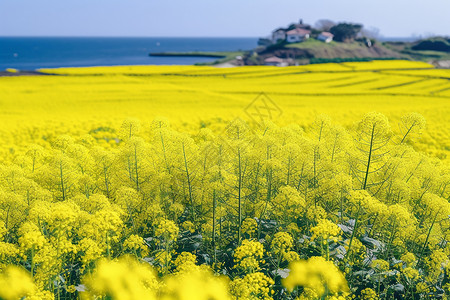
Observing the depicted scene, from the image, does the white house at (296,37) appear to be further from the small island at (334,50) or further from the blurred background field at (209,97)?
the blurred background field at (209,97)

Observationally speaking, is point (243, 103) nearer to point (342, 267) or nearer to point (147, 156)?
point (147, 156)

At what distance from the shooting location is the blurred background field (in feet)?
68.2

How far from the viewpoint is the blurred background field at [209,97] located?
68.2ft

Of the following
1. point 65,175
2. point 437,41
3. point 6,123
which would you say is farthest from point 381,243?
point 437,41

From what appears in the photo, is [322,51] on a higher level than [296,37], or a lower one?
lower

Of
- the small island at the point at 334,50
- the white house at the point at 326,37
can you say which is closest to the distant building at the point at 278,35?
the small island at the point at 334,50

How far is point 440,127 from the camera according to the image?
2081cm

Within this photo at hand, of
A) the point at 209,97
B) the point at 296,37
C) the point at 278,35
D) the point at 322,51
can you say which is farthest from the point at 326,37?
the point at 209,97

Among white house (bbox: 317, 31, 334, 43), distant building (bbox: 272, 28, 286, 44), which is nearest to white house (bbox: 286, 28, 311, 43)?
white house (bbox: 317, 31, 334, 43)

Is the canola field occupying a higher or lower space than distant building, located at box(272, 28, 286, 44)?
lower

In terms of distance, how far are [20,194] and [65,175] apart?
3.13ft

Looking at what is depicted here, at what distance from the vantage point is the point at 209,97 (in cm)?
3331

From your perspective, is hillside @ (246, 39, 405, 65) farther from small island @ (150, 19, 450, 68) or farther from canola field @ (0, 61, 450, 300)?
canola field @ (0, 61, 450, 300)

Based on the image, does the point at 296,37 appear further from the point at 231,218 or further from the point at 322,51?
the point at 231,218
